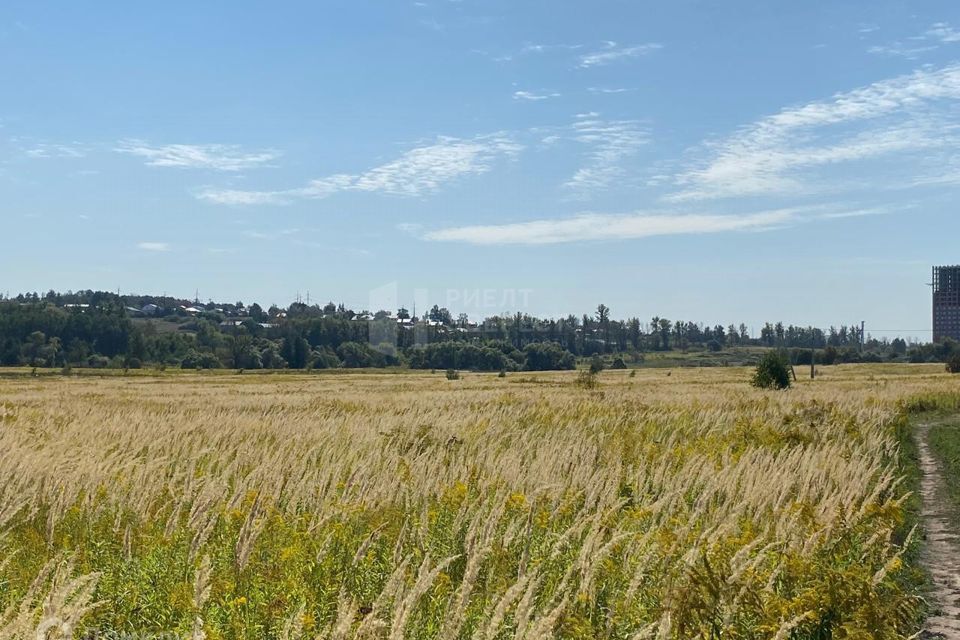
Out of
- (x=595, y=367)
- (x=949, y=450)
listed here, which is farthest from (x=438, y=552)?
(x=595, y=367)

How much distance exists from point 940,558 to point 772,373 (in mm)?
40617

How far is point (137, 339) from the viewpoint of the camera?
162 metres

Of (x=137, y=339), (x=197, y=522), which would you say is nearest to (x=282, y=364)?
(x=137, y=339)

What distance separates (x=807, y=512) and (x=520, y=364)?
154 m

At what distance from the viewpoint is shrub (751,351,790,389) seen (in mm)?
48344

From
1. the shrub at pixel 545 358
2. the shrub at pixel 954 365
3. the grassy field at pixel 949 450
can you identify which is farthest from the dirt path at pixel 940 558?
the shrub at pixel 545 358

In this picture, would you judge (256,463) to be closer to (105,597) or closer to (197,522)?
(197,522)

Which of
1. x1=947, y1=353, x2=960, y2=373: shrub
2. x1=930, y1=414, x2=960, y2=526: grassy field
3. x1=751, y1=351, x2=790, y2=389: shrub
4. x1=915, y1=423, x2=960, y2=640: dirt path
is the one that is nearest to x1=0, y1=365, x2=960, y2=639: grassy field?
x1=915, y1=423, x2=960, y2=640: dirt path

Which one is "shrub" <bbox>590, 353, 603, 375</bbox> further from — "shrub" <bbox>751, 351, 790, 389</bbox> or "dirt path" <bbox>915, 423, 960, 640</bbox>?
"dirt path" <bbox>915, 423, 960, 640</bbox>

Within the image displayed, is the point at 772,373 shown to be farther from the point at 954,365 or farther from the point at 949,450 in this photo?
the point at 954,365

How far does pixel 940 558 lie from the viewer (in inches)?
390

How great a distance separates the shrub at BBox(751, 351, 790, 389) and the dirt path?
104 feet

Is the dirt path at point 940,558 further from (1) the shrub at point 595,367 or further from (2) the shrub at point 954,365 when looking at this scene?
(2) the shrub at point 954,365

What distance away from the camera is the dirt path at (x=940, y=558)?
7.32 meters
